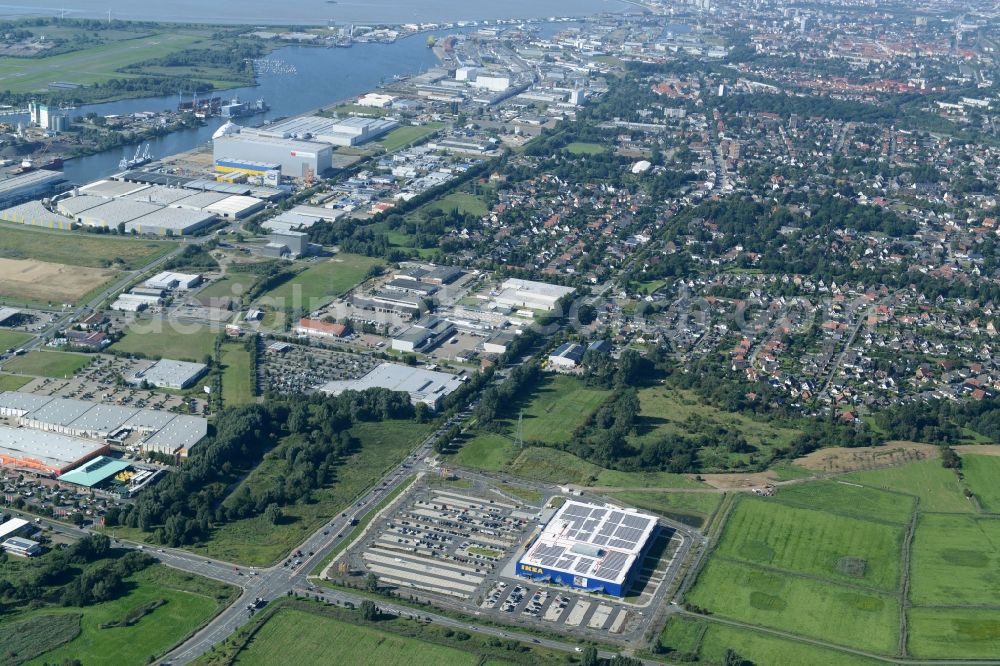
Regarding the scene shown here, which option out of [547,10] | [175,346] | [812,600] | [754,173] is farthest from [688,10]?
[812,600]

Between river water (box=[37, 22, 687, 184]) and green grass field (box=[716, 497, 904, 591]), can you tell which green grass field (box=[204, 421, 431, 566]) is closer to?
green grass field (box=[716, 497, 904, 591])

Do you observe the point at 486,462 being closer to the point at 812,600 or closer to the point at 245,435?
the point at 245,435

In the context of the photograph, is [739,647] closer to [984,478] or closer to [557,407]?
[984,478]

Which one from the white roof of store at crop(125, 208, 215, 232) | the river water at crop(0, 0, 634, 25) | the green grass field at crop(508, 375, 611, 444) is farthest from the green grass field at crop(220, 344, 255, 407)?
the river water at crop(0, 0, 634, 25)

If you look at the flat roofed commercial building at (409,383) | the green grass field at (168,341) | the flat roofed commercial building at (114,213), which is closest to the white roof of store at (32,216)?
the flat roofed commercial building at (114,213)

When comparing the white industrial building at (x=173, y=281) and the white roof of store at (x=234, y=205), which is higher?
the white roof of store at (x=234, y=205)

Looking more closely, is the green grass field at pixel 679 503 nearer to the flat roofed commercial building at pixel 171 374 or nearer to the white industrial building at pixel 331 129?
the flat roofed commercial building at pixel 171 374
